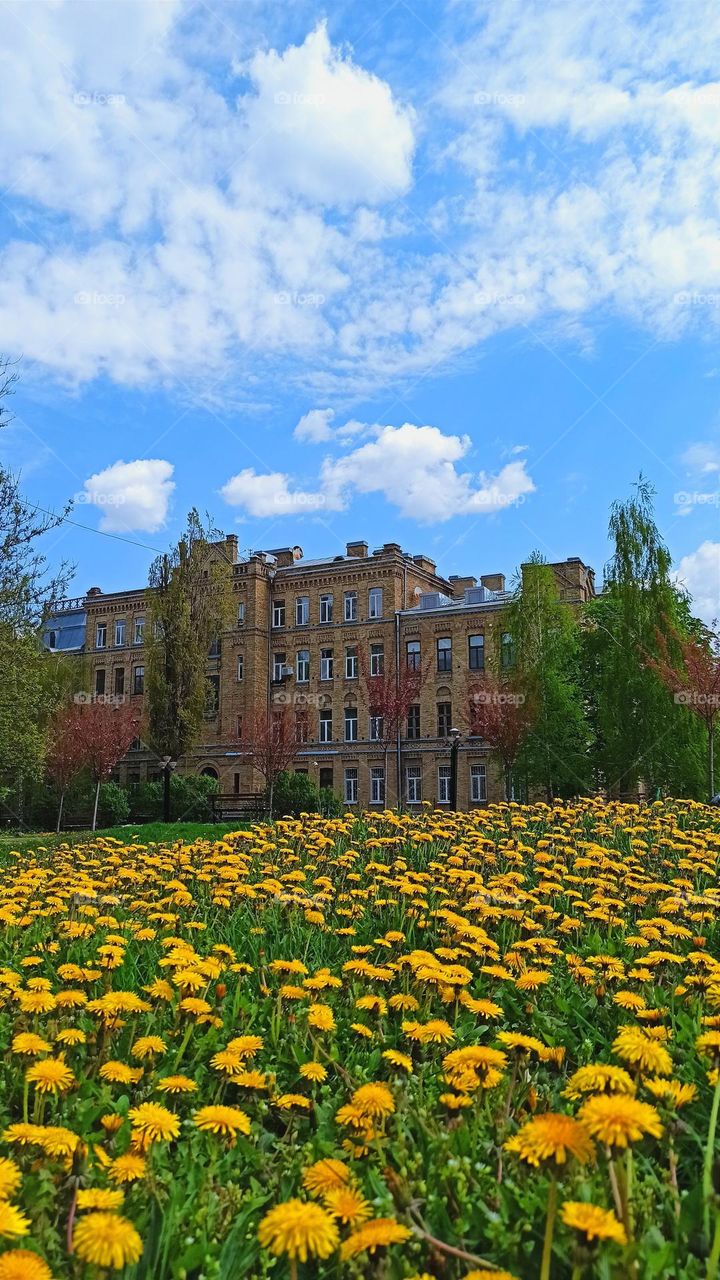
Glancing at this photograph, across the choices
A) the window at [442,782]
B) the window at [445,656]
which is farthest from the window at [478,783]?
the window at [445,656]

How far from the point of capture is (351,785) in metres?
42.7

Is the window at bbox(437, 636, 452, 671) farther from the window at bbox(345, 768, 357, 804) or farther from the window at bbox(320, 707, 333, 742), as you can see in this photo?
the window at bbox(345, 768, 357, 804)

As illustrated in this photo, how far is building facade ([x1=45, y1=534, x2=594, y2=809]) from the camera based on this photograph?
41062mm

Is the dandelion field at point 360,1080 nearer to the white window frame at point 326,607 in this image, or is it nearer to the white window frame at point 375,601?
the white window frame at point 375,601

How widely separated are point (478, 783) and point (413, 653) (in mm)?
6991

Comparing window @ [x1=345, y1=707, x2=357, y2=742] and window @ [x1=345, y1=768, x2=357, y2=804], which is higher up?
window @ [x1=345, y1=707, x2=357, y2=742]

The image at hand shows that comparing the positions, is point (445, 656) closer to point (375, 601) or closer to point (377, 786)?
point (375, 601)

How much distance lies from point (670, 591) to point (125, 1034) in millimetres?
24265

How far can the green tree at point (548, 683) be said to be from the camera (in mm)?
26844

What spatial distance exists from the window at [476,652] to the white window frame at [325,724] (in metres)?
7.61

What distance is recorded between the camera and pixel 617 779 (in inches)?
965

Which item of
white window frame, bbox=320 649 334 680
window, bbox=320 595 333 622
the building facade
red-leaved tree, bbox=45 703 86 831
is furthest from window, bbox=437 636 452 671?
red-leaved tree, bbox=45 703 86 831

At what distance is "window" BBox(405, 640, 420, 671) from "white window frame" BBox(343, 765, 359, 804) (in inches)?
230

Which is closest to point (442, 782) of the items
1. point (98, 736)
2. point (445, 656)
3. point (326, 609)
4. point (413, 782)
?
point (413, 782)
